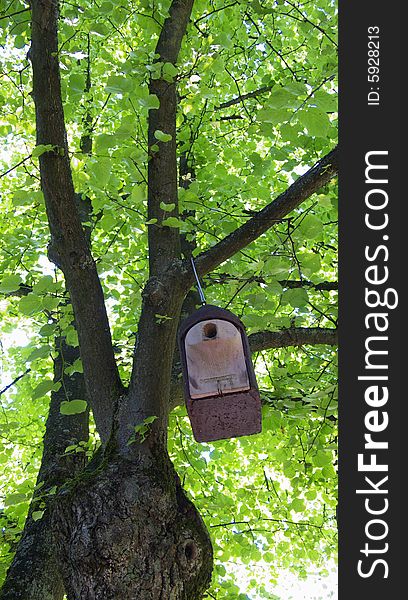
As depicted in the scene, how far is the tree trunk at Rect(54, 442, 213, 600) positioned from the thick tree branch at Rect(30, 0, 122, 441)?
38cm

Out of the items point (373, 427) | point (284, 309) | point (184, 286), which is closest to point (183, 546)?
point (373, 427)

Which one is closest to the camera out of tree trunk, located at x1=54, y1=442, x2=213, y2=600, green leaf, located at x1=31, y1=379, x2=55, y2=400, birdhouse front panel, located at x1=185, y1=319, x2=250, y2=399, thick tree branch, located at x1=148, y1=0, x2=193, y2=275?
birdhouse front panel, located at x1=185, y1=319, x2=250, y2=399

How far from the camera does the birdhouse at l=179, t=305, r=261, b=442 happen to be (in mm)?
2096

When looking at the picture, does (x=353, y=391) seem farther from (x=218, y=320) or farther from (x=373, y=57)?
(x=373, y=57)

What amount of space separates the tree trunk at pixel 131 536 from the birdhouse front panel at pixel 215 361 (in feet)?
2.02

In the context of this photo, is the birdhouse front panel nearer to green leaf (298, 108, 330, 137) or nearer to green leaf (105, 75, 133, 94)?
green leaf (298, 108, 330, 137)

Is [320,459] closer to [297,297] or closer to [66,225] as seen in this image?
[297,297]

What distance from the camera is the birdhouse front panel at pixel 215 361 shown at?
209 cm

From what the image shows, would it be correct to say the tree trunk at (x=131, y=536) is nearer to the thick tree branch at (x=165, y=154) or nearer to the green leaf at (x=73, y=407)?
the green leaf at (x=73, y=407)

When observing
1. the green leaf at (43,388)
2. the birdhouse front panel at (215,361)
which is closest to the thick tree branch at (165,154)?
the green leaf at (43,388)

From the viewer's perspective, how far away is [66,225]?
2914mm

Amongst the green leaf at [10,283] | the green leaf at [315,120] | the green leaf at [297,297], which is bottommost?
the green leaf at [297,297]

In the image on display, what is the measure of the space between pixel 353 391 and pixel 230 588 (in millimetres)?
2299

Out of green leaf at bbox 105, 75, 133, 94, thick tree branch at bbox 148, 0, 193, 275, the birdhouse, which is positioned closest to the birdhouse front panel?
the birdhouse
